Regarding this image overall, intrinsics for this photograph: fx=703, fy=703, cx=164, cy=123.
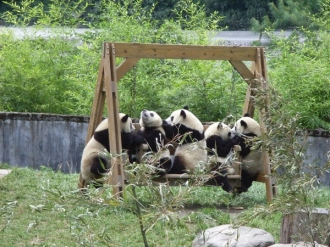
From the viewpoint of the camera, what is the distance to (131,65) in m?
8.32

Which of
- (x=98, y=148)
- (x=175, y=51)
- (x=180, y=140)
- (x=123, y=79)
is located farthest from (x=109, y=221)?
(x=123, y=79)

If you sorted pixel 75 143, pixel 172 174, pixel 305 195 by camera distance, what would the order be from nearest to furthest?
pixel 305 195, pixel 172 174, pixel 75 143

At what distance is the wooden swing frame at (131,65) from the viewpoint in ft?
26.2

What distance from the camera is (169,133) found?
344 inches

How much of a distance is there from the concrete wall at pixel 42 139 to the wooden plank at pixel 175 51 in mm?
3252

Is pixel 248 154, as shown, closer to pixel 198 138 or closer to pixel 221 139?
pixel 221 139

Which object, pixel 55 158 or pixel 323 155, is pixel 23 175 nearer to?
pixel 55 158

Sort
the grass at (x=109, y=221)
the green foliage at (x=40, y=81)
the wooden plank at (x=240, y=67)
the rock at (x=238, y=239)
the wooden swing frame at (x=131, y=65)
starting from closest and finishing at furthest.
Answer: the rock at (x=238, y=239) → the grass at (x=109, y=221) → the wooden swing frame at (x=131, y=65) → the wooden plank at (x=240, y=67) → the green foliage at (x=40, y=81)

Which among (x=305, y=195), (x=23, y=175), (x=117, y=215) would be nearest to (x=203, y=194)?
(x=117, y=215)

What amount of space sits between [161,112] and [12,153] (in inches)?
100

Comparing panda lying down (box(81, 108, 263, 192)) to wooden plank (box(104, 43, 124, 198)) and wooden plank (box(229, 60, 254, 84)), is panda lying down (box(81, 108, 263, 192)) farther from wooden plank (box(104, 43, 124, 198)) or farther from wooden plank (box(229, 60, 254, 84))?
wooden plank (box(229, 60, 254, 84))

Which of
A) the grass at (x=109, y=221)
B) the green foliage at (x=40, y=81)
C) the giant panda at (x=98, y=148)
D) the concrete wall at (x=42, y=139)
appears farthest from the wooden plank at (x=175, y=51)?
the green foliage at (x=40, y=81)

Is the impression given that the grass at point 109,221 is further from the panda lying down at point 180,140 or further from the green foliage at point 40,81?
the green foliage at point 40,81

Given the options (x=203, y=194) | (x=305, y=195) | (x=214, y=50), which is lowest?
(x=203, y=194)
